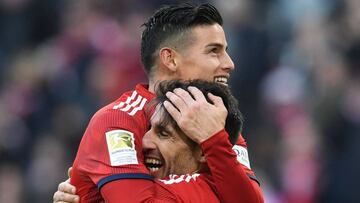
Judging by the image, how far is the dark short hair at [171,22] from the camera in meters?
5.38

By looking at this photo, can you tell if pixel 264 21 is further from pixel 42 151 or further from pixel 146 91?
pixel 146 91

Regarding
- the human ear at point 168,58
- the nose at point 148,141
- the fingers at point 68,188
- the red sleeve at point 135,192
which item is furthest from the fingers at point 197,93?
the fingers at point 68,188

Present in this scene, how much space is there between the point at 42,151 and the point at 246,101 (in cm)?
219

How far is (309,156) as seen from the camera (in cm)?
1016

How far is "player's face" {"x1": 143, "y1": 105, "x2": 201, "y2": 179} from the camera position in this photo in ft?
15.7

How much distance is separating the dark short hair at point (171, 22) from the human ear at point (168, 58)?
42 mm

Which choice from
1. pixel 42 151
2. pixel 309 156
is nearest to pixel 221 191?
pixel 309 156

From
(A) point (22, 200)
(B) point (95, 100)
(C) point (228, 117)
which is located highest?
(C) point (228, 117)

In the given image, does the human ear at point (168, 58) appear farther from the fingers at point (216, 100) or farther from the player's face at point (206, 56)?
the fingers at point (216, 100)

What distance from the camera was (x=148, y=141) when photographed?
4820 mm

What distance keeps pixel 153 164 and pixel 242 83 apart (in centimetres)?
658

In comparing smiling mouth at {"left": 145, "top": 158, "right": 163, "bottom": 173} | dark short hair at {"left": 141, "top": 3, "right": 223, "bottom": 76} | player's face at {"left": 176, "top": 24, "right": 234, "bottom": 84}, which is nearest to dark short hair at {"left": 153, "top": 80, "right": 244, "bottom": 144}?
smiling mouth at {"left": 145, "top": 158, "right": 163, "bottom": 173}

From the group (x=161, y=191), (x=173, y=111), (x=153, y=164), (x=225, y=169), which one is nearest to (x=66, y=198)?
(x=153, y=164)

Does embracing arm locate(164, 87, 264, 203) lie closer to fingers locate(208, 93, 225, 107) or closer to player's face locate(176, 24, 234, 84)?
fingers locate(208, 93, 225, 107)
